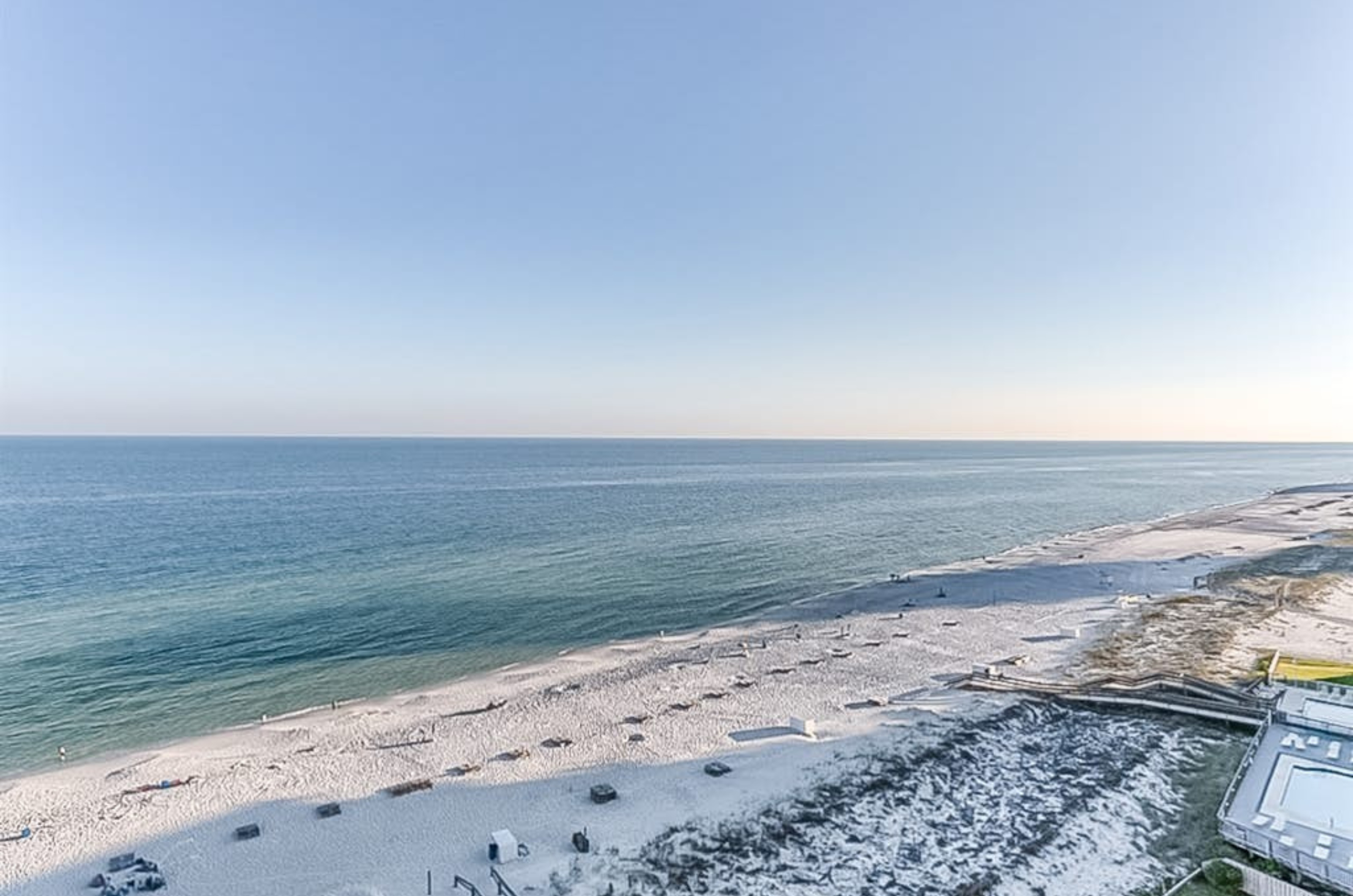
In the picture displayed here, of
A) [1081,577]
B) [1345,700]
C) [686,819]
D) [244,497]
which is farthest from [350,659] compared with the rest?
[244,497]

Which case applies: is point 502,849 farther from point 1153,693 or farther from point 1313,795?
point 1153,693

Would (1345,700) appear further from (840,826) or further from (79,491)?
(79,491)

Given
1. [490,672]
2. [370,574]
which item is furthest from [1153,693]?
[370,574]

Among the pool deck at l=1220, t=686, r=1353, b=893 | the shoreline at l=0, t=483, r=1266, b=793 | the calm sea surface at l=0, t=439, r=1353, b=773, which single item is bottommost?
the shoreline at l=0, t=483, r=1266, b=793

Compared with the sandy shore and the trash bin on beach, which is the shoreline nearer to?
the sandy shore

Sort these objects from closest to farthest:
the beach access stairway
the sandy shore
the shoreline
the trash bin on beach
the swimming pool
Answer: the swimming pool < the trash bin on beach < the sandy shore < the beach access stairway < the shoreline

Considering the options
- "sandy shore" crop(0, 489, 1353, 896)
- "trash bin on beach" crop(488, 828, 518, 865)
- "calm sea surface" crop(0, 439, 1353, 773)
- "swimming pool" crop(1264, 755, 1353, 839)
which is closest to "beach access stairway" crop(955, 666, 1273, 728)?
"sandy shore" crop(0, 489, 1353, 896)
